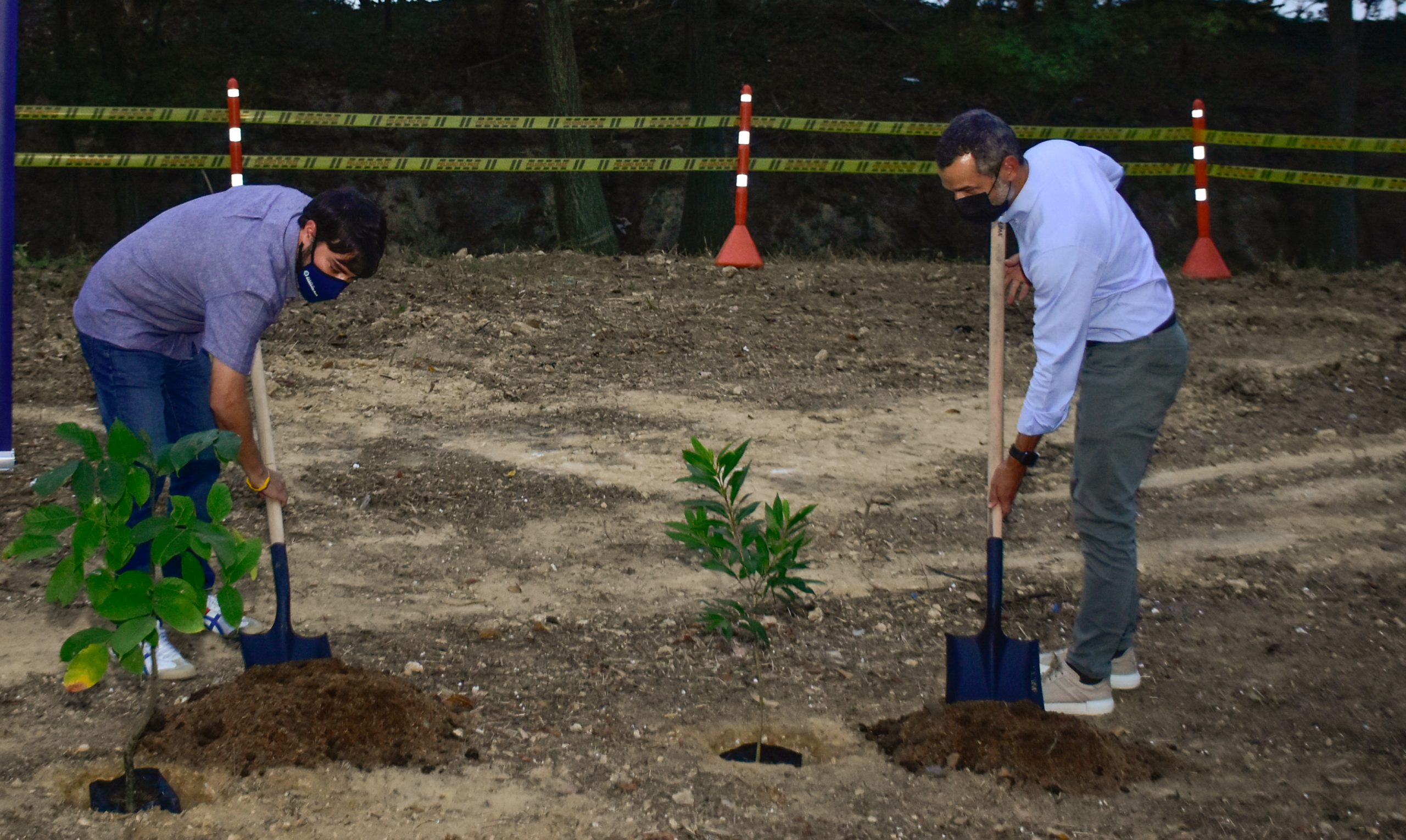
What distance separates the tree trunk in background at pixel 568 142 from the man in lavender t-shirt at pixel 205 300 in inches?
310

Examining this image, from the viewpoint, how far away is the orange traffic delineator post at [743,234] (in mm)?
9672

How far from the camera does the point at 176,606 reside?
117 inches

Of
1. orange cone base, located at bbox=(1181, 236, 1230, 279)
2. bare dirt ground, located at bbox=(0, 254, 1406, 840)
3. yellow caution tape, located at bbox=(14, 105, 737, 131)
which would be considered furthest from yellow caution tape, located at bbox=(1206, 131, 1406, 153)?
yellow caution tape, located at bbox=(14, 105, 737, 131)

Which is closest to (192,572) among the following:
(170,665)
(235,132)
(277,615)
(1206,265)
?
(277,615)

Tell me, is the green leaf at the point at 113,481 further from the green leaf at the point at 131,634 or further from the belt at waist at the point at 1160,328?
the belt at waist at the point at 1160,328

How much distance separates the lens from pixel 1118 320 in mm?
3570

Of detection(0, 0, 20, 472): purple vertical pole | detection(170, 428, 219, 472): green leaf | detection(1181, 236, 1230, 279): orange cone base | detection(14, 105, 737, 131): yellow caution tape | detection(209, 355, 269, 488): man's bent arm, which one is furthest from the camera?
detection(1181, 236, 1230, 279): orange cone base

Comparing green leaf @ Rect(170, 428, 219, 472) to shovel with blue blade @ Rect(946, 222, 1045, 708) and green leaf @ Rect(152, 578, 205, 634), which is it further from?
shovel with blue blade @ Rect(946, 222, 1045, 708)

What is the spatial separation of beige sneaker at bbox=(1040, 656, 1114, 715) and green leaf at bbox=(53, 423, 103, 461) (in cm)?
279

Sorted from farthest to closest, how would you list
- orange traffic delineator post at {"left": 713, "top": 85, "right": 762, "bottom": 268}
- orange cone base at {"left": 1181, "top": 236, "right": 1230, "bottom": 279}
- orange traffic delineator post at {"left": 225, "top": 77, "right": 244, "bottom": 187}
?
orange cone base at {"left": 1181, "top": 236, "right": 1230, "bottom": 279} → orange traffic delineator post at {"left": 713, "top": 85, "right": 762, "bottom": 268} → orange traffic delineator post at {"left": 225, "top": 77, "right": 244, "bottom": 187}

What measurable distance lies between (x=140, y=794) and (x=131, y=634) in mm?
528

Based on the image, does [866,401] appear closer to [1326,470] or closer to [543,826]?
[1326,470]

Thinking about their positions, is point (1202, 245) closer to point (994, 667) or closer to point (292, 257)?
point (994, 667)

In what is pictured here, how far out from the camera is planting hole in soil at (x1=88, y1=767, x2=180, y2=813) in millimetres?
3156
